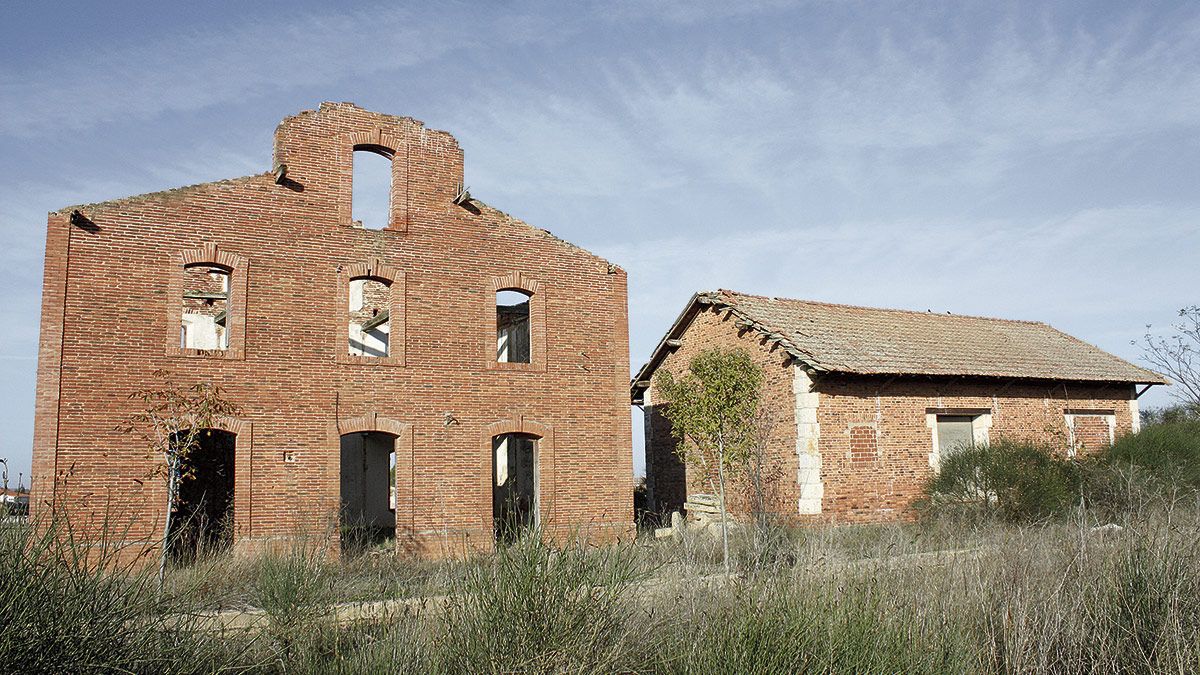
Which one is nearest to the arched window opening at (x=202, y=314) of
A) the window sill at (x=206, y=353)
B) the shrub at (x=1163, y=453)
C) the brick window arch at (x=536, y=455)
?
the window sill at (x=206, y=353)

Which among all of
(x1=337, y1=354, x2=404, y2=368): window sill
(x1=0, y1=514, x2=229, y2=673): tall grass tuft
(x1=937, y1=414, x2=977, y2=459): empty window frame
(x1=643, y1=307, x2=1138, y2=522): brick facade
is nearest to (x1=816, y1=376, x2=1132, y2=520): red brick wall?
(x1=643, y1=307, x2=1138, y2=522): brick facade

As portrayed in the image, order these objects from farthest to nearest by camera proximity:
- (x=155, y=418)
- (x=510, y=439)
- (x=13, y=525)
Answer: (x=510, y=439)
(x=155, y=418)
(x=13, y=525)

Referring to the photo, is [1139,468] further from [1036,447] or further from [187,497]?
[187,497]

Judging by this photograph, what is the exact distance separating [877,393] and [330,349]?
1073 centimetres

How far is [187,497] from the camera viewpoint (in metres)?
17.8

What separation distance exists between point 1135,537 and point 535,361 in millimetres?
10756

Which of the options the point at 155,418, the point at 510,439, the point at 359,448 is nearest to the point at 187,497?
the point at 359,448

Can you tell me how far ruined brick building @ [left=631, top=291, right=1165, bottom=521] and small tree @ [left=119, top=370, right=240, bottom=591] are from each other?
10.3 m

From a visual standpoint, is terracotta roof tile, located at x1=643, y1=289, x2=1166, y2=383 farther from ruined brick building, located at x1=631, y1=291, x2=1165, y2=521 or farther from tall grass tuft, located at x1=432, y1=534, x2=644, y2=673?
tall grass tuft, located at x1=432, y1=534, x2=644, y2=673

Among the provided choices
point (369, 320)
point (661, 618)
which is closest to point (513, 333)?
point (369, 320)

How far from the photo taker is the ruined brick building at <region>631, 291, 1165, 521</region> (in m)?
17.1

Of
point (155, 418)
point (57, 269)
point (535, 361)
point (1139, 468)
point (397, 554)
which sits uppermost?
point (57, 269)

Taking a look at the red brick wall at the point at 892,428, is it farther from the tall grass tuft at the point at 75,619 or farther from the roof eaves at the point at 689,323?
the tall grass tuft at the point at 75,619

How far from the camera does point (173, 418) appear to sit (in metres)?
12.9
